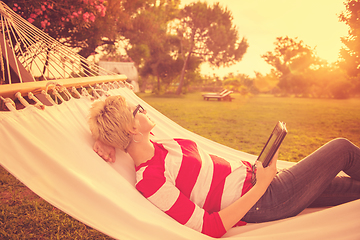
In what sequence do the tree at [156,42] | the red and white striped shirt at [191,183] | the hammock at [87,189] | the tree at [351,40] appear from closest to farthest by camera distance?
1. the hammock at [87,189]
2. the red and white striped shirt at [191,183]
3. the tree at [351,40]
4. the tree at [156,42]

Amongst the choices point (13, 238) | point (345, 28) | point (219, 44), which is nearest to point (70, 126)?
point (13, 238)

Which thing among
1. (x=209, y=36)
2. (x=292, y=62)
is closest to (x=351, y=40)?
(x=209, y=36)

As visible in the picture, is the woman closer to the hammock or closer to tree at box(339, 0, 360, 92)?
the hammock

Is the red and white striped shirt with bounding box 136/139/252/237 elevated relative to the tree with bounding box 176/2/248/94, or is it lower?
lower

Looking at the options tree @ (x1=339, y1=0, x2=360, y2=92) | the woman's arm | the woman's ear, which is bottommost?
the woman's arm

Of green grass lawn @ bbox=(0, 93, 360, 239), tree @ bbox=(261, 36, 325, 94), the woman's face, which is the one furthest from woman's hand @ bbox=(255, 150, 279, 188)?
tree @ bbox=(261, 36, 325, 94)

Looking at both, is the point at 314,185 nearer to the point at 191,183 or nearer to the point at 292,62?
the point at 191,183

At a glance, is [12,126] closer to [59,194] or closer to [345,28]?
[59,194]

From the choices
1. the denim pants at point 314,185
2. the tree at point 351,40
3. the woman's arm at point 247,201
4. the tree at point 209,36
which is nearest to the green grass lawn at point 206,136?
the woman's arm at point 247,201

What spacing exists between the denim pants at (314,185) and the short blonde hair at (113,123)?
743mm

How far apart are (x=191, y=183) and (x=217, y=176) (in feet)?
0.52

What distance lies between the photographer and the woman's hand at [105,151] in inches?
44.5

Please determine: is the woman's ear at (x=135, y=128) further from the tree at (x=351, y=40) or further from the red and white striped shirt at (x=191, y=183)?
the tree at (x=351, y=40)

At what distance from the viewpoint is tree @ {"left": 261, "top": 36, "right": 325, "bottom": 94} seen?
1918 centimetres
